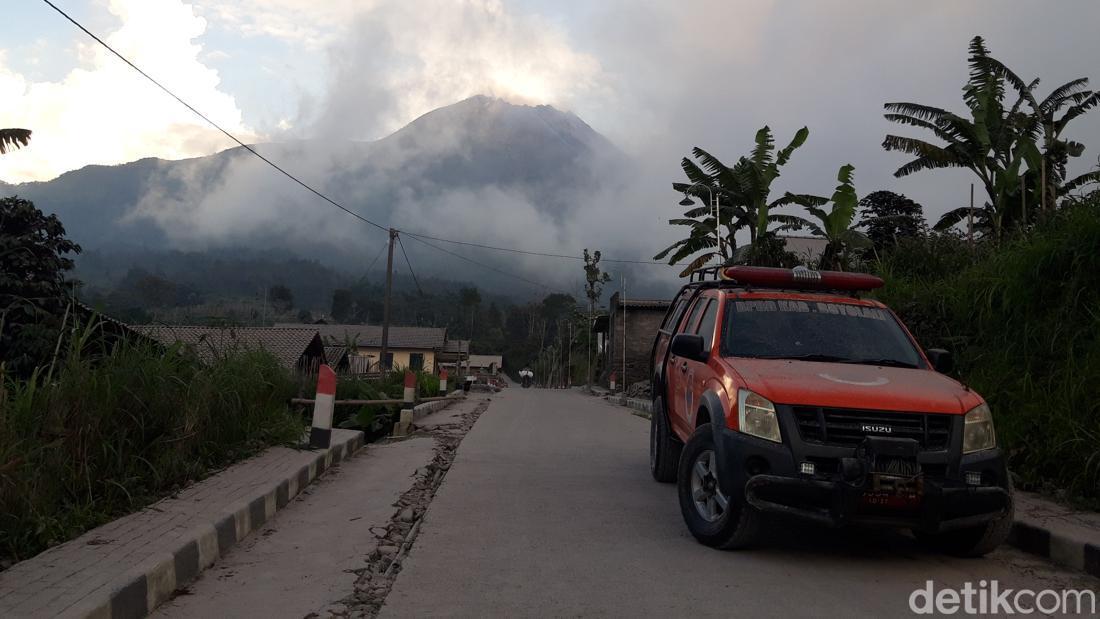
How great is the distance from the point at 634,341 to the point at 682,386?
39.5 meters

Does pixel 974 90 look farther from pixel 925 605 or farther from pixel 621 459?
pixel 925 605

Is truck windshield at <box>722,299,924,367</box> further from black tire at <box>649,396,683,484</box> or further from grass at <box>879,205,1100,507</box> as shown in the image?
black tire at <box>649,396,683,484</box>

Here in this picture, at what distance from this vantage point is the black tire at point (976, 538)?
5070 mm

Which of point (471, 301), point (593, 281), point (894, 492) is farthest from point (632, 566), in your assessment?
point (471, 301)

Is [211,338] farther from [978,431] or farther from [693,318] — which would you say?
[978,431]

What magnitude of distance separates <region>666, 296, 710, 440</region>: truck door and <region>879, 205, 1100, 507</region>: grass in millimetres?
2916

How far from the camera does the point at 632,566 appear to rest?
4949 mm

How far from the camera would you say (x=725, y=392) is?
5309 millimetres

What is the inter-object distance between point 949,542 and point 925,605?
120cm

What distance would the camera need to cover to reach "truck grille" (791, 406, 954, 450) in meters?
4.81

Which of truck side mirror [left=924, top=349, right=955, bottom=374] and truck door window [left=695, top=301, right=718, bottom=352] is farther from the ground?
truck door window [left=695, top=301, right=718, bottom=352]

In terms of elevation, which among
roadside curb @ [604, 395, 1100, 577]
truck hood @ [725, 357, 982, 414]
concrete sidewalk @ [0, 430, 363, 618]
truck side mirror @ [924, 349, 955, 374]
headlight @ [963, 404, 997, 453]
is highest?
truck side mirror @ [924, 349, 955, 374]

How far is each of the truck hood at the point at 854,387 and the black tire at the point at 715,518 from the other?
1.74 feet

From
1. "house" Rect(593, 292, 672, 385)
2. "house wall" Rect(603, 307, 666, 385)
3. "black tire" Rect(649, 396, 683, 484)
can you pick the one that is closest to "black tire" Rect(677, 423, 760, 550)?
"black tire" Rect(649, 396, 683, 484)
